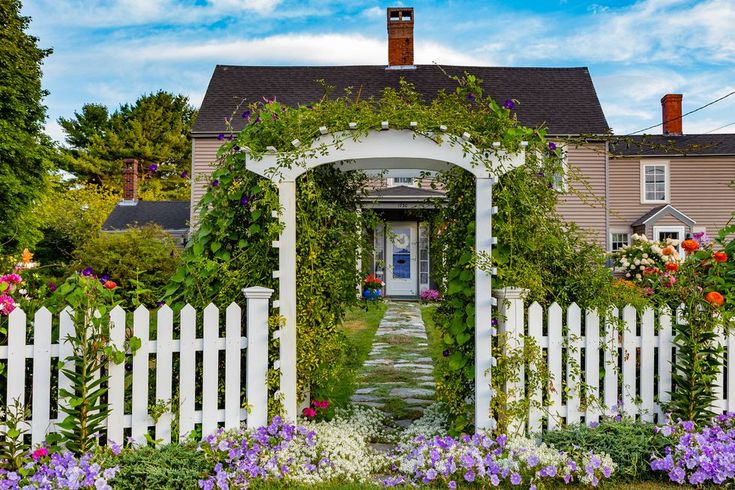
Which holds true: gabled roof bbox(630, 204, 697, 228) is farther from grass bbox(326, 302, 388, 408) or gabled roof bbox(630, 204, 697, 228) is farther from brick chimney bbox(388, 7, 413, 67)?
grass bbox(326, 302, 388, 408)

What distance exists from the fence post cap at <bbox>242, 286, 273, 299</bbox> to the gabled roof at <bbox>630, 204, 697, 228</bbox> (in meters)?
16.4

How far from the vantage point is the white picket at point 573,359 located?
123 inches

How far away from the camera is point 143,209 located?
19.2 metres

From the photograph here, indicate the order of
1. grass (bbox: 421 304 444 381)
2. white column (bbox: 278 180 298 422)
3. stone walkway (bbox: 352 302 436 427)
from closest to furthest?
1. white column (bbox: 278 180 298 422)
2. stone walkway (bbox: 352 302 436 427)
3. grass (bbox: 421 304 444 381)

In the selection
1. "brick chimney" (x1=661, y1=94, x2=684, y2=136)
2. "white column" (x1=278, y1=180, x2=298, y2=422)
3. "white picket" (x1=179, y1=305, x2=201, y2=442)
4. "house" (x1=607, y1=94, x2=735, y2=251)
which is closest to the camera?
"white picket" (x1=179, y1=305, x2=201, y2=442)

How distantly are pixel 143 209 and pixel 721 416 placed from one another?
1913 centimetres

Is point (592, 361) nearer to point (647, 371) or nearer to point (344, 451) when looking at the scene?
point (647, 371)

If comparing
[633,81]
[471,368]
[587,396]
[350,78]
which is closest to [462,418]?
[471,368]

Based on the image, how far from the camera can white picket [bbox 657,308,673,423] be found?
10.4 ft

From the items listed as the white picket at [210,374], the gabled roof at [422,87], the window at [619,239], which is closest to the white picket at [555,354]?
the white picket at [210,374]

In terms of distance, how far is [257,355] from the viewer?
10.2 feet

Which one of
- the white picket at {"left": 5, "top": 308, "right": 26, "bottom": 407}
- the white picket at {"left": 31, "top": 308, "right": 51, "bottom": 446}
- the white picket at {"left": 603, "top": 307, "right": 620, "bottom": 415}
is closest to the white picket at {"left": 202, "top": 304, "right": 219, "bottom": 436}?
the white picket at {"left": 31, "top": 308, "right": 51, "bottom": 446}

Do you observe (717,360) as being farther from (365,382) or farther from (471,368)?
(365,382)

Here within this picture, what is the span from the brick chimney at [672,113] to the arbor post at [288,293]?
60.6ft
